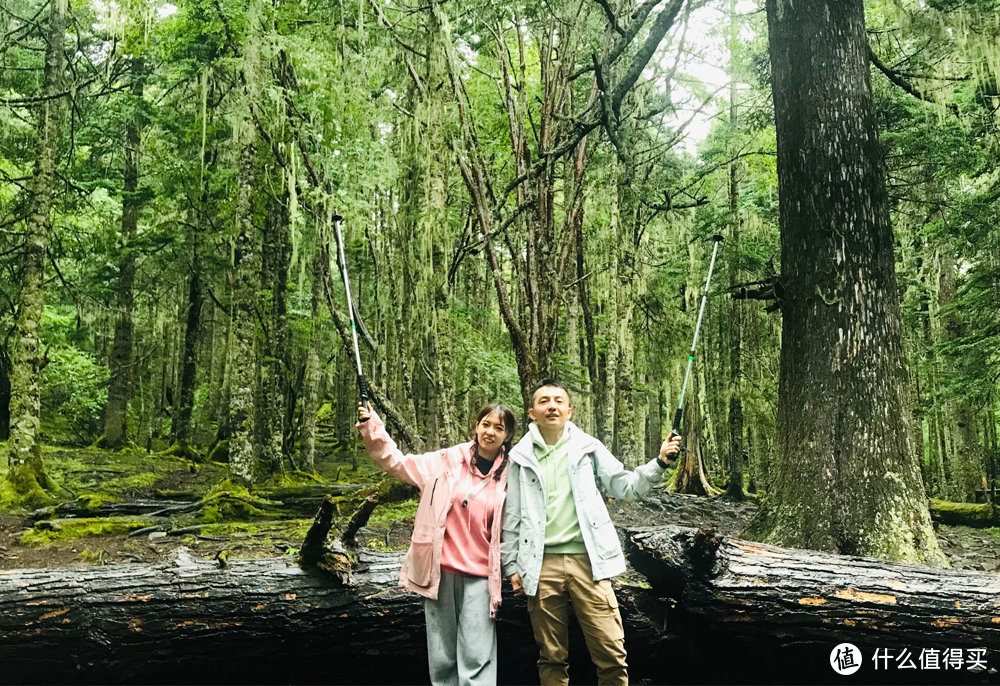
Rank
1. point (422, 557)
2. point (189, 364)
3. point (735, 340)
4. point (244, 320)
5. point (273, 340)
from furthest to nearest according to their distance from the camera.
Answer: point (189, 364)
point (735, 340)
point (273, 340)
point (244, 320)
point (422, 557)

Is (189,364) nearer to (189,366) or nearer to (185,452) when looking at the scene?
(189,366)

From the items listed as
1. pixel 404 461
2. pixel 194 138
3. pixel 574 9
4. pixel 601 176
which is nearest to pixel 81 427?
pixel 194 138

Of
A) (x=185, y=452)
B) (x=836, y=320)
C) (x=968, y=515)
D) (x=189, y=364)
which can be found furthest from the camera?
(x=189, y=364)

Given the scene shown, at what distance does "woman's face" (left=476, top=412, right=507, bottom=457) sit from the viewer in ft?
13.4

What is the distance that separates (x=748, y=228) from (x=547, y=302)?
7392 mm

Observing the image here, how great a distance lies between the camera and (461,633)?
3.77 metres

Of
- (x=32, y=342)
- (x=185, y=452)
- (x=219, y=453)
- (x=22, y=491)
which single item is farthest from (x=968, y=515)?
(x=185, y=452)

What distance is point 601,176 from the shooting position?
1550cm

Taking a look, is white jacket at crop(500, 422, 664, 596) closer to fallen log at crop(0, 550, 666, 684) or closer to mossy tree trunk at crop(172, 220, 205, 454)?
fallen log at crop(0, 550, 666, 684)

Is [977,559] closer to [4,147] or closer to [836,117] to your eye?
[836,117]

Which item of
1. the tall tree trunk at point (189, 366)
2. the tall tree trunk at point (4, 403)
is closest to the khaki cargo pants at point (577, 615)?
the tall tree trunk at point (4, 403)

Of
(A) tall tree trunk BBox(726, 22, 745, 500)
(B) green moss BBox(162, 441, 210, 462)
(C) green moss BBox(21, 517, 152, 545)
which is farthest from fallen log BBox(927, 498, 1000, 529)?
(B) green moss BBox(162, 441, 210, 462)

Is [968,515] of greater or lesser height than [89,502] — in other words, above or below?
below

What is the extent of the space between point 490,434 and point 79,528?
900 centimetres
